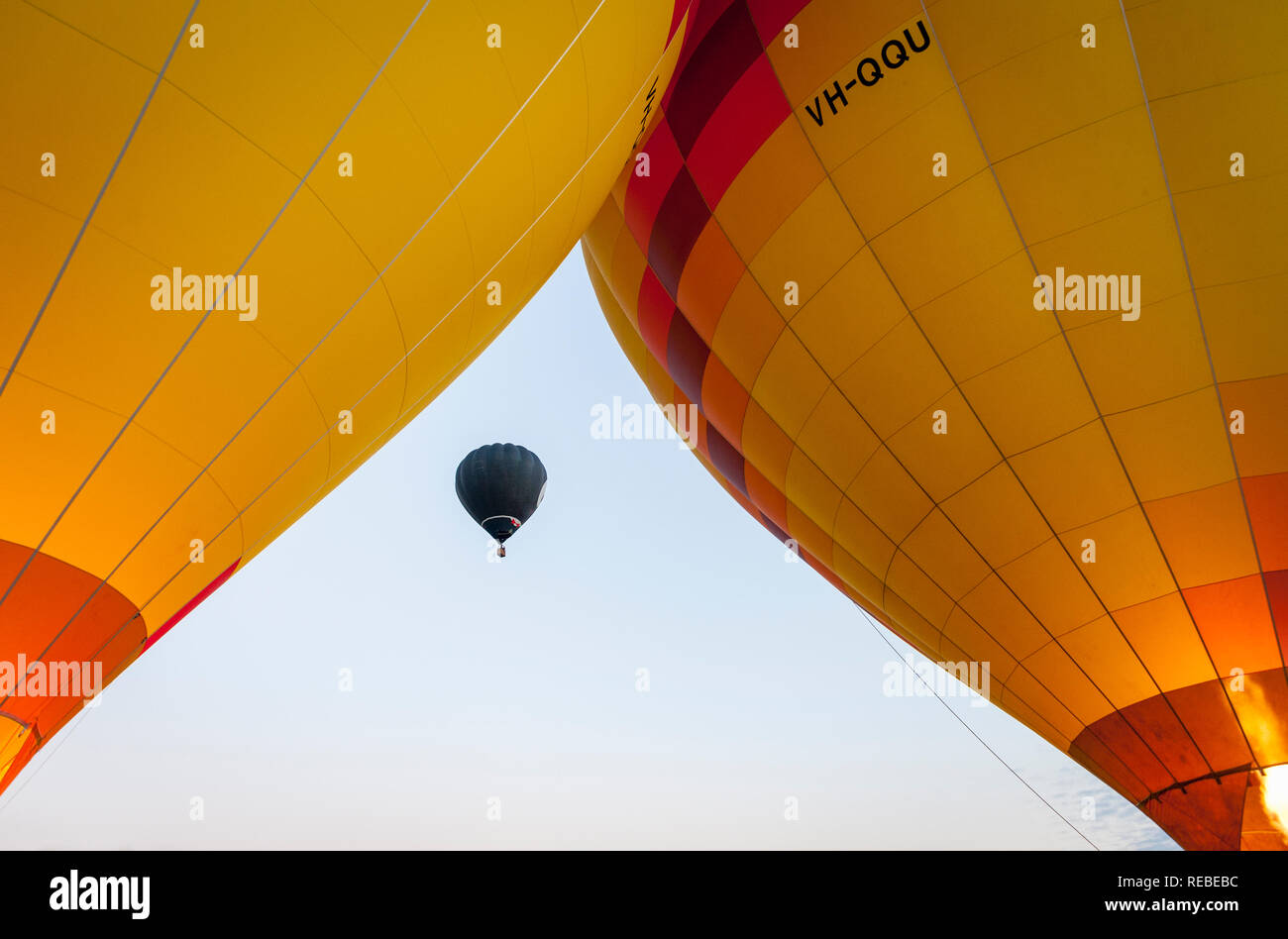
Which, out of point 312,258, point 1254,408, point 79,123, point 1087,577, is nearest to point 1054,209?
point 1254,408

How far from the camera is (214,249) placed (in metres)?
3.04

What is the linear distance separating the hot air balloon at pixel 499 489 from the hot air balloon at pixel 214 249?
6772 millimetres

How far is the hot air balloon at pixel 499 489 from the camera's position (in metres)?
11.2

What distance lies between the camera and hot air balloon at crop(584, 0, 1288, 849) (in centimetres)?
474

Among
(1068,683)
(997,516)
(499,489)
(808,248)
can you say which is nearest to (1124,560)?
(997,516)

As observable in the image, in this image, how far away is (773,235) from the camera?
5773 mm

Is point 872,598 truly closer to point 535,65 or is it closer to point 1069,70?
point 1069,70

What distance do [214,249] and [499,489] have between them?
323 inches

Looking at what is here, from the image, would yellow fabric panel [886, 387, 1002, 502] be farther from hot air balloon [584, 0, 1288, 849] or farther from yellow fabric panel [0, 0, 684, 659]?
yellow fabric panel [0, 0, 684, 659]

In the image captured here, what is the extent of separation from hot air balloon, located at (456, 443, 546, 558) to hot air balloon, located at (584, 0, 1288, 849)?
5.84 metres

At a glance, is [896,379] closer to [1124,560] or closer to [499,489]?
[1124,560]

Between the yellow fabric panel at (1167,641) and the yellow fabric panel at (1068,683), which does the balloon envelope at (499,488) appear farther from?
the yellow fabric panel at (1167,641)

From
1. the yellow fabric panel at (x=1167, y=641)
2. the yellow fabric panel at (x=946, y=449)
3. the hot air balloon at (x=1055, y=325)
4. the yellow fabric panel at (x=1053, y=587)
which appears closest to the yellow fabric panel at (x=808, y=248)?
the hot air balloon at (x=1055, y=325)

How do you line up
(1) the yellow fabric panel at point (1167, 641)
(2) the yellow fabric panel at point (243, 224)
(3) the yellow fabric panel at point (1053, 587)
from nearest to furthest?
(2) the yellow fabric panel at point (243, 224) < (1) the yellow fabric panel at point (1167, 641) < (3) the yellow fabric panel at point (1053, 587)
